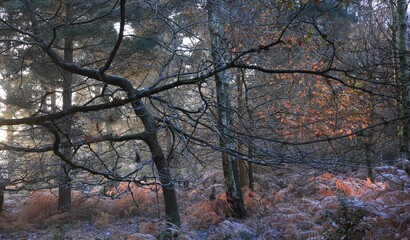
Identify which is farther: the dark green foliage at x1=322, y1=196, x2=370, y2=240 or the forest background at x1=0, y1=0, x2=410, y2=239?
the dark green foliage at x1=322, y1=196, x2=370, y2=240

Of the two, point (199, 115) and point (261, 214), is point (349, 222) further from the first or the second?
point (261, 214)

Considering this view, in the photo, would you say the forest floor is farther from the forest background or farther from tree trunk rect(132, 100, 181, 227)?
tree trunk rect(132, 100, 181, 227)

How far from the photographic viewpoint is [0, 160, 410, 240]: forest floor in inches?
226

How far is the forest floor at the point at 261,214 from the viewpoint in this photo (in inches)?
226

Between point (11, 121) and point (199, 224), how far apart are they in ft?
19.0

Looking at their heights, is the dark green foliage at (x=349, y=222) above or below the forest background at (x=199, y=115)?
below

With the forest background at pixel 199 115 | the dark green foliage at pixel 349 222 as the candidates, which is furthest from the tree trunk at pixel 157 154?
the dark green foliage at pixel 349 222

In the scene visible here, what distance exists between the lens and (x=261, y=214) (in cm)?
871

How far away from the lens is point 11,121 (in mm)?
3393

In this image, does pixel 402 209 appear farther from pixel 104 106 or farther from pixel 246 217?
pixel 104 106

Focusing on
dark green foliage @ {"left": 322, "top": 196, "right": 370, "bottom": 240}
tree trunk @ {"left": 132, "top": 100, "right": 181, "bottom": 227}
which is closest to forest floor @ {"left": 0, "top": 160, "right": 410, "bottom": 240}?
dark green foliage @ {"left": 322, "top": 196, "right": 370, "bottom": 240}

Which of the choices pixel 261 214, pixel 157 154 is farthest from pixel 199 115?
pixel 261 214

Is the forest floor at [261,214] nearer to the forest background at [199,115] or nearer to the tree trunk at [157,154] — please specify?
the forest background at [199,115]

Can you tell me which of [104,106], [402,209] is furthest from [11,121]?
[402,209]
